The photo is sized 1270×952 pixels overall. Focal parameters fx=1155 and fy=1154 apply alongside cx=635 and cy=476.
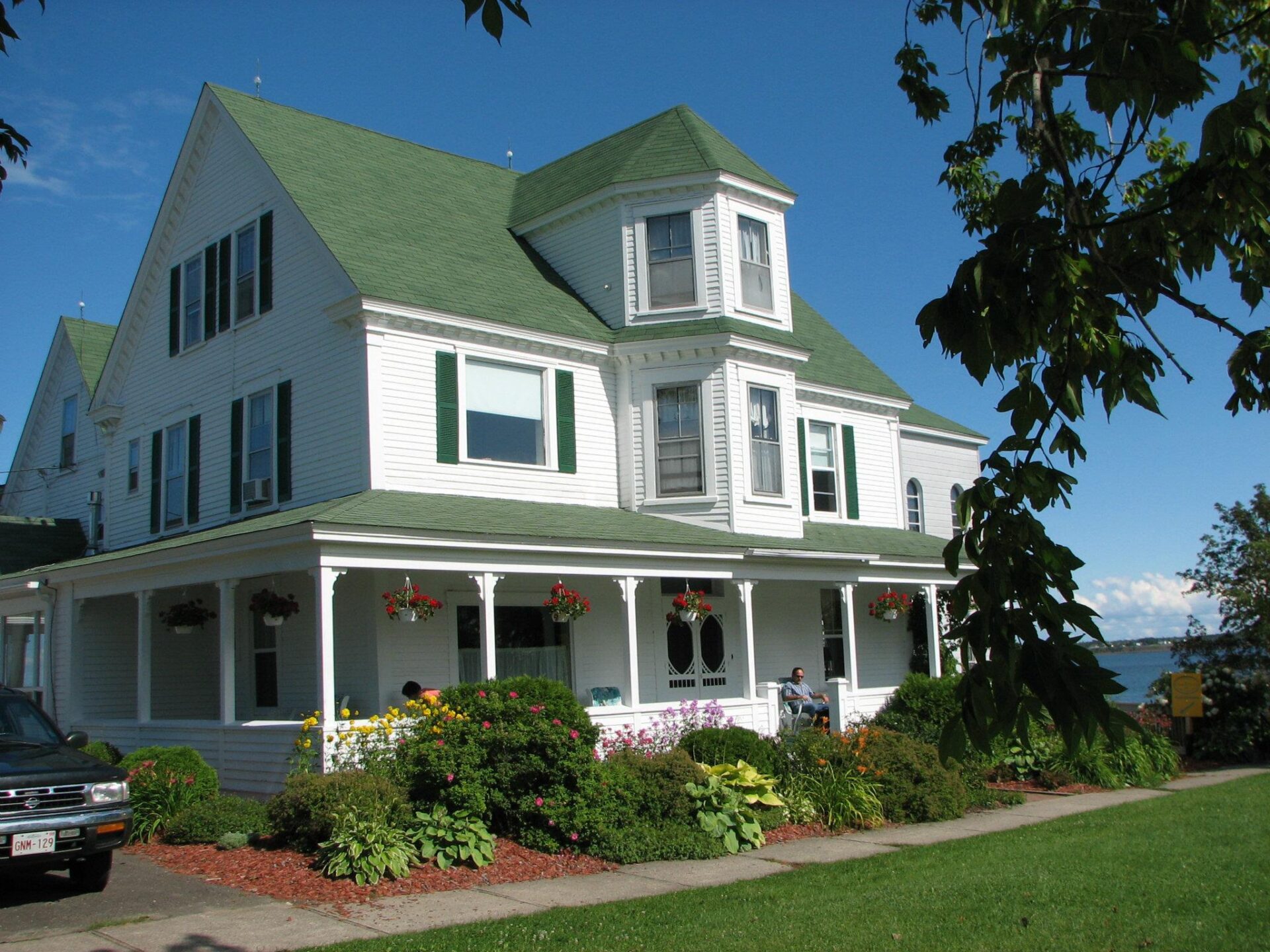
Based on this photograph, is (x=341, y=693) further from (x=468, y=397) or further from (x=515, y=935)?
(x=515, y=935)

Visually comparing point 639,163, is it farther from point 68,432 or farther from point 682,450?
point 68,432

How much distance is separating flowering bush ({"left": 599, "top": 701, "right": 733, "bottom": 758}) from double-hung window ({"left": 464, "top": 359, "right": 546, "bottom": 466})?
4566 mm

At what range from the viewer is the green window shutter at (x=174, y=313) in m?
21.3

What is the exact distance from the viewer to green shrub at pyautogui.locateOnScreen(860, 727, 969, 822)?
47.3 ft

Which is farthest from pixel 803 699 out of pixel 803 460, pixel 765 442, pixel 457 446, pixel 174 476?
pixel 174 476

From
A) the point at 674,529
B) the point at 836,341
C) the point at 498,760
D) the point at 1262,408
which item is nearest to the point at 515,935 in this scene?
the point at 498,760

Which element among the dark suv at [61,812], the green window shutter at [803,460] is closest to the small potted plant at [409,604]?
the dark suv at [61,812]

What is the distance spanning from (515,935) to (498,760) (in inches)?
145

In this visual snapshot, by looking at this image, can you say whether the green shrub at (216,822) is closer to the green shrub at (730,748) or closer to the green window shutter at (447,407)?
the green shrub at (730,748)

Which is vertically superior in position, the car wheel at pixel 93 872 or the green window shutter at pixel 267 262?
the green window shutter at pixel 267 262

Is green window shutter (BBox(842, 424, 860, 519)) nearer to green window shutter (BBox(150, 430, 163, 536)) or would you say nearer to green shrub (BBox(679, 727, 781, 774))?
green shrub (BBox(679, 727, 781, 774))

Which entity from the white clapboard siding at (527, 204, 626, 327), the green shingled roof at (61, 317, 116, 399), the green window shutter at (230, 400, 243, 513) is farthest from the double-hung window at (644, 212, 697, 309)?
the green shingled roof at (61, 317, 116, 399)

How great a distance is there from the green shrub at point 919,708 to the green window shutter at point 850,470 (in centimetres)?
467

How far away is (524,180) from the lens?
24.3 metres
